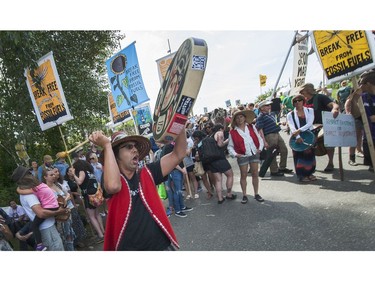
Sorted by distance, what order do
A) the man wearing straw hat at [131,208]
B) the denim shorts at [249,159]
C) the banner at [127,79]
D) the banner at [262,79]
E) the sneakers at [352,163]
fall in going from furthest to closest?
the banner at [262,79] → the banner at [127,79] → the sneakers at [352,163] → the denim shorts at [249,159] → the man wearing straw hat at [131,208]

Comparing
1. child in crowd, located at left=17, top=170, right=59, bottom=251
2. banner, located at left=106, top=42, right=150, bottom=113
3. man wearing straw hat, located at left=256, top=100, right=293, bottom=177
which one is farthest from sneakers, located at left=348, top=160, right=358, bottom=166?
child in crowd, located at left=17, top=170, right=59, bottom=251

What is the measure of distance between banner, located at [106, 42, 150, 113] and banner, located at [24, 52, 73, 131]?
2308mm

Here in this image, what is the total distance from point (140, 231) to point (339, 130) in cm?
456

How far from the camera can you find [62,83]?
10.1 m

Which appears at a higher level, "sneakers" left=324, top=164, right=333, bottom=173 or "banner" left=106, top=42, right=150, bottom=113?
"banner" left=106, top=42, right=150, bottom=113

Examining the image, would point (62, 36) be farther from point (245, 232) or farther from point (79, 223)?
point (245, 232)

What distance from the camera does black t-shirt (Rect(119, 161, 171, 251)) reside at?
2.21 metres

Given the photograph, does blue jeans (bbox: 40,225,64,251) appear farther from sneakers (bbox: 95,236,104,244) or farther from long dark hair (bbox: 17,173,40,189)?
sneakers (bbox: 95,236,104,244)

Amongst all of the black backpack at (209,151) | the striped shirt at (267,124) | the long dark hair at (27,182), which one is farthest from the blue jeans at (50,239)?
the striped shirt at (267,124)

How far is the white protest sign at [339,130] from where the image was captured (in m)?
5.27

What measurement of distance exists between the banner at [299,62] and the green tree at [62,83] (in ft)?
24.6

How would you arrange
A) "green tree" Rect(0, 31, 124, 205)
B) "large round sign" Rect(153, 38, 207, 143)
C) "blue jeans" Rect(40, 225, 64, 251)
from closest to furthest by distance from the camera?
"large round sign" Rect(153, 38, 207, 143) → "blue jeans" Rect(40, 225, 64, 251) → "green tree" Rect(0, 31, 124, 205)

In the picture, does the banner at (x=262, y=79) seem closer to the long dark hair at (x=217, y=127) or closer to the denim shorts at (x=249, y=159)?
the long dark hair at (x=217, y=127)

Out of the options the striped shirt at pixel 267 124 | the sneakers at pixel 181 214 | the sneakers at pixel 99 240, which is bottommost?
the sneakers at pixel 99 240
